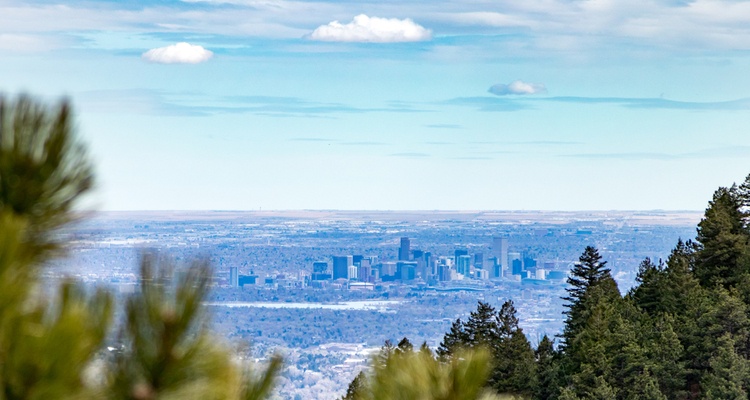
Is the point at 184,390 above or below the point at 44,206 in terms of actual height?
below

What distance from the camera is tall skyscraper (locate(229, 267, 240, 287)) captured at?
182500 millimetres

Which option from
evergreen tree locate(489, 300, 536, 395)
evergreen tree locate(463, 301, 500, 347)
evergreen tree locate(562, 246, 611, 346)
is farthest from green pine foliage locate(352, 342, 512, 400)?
evergreen tree locate(562, 246, 611, 346)

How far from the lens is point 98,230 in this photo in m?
3.22

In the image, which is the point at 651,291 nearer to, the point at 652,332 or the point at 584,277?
the point at 584,277

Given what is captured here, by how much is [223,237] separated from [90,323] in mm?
173937

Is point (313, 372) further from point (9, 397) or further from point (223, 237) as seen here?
point (9, 397)

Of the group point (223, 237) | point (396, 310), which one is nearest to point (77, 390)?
point (223, 237)

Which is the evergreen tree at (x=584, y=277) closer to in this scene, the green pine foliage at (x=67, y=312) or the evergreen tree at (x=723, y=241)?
the evergreen tree at (x=723, y=241)

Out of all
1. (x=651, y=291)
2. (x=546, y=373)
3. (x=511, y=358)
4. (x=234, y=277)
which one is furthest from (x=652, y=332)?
(x=234, y=277)

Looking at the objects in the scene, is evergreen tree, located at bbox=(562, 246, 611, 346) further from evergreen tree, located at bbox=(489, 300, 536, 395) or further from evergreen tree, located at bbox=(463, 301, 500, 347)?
evergreen tree, located at bbox=(463, 301, 500, 347)

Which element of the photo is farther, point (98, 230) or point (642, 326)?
point (642, 326)

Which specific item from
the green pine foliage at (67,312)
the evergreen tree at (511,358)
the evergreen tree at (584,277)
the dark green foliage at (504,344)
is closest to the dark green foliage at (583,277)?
the evergreen tree at (584,277)

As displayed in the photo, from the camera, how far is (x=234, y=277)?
7274 inches

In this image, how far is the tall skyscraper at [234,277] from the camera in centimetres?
18250
